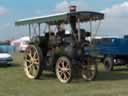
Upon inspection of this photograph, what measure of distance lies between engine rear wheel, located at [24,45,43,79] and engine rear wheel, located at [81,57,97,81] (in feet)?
5.69

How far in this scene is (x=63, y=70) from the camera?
15.7 meters

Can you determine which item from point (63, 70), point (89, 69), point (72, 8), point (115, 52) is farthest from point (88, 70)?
point (115, 52)

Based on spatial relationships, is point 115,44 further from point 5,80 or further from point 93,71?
point 5,80

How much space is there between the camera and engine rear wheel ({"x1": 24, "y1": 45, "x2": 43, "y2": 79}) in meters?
16.7

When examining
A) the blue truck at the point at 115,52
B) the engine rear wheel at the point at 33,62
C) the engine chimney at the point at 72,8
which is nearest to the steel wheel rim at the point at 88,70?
the engine rear wheel at the point at 33,62

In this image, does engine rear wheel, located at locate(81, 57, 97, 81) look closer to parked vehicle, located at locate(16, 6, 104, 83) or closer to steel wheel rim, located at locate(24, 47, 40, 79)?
parked vehicle, located at locate(16, 6, 104, 83)

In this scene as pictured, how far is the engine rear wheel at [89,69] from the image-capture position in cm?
1630

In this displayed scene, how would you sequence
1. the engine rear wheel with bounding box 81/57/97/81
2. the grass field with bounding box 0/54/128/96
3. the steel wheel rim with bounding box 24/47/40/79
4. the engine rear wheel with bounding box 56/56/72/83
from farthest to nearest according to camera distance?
the steel wheel rim with bounding box 24/47/40/79
the engine rear wheel with bounding box 81/57/97/81
the engine rear wheel with bounding box 56/56/72/83
the grass field with bounding box 0/54/128/96

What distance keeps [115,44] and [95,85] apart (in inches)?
283

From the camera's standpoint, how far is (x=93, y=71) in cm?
1631

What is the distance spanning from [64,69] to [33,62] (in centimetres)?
213

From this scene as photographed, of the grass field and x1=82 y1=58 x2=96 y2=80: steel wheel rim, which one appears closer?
the grass field

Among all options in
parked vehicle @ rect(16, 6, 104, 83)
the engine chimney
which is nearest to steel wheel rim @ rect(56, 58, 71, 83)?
parked vehicle @ rect(16, 6, 104, 83)

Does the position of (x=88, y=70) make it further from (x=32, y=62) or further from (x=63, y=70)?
(x=32, y=62)
